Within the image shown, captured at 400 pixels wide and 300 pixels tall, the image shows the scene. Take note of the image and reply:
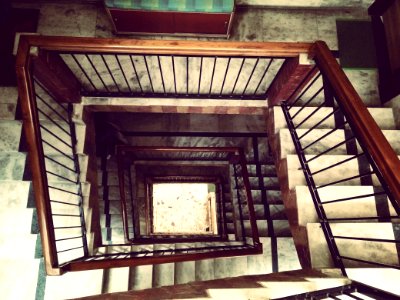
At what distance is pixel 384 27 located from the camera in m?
3.44

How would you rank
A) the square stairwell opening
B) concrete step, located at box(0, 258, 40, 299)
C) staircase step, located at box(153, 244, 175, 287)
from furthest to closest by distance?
the square stairwell opening
staircase step, located at box(153, 244, 175, 287)
concrete step, located at box(0, 258, 40, 299)

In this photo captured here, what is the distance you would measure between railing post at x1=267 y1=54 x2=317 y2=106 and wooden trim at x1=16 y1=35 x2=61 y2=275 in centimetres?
182

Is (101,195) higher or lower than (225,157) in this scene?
lower

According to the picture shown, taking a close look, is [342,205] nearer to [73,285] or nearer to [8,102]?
[73,285]

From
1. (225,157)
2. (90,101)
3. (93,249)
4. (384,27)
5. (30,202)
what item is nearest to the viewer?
(30,202)

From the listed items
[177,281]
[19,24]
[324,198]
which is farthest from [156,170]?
[324,198]

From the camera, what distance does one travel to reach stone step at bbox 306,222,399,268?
182 cm

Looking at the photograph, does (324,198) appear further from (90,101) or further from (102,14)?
(102,14)

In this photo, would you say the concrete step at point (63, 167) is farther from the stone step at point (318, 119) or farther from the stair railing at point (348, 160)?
the stair railing at point (348, 160)

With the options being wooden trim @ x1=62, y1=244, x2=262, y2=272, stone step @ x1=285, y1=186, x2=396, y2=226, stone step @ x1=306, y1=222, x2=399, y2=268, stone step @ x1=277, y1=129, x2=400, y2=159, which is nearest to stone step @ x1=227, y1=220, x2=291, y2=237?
wooden trim @ x1=62, y1=244, x2=262, y2=272

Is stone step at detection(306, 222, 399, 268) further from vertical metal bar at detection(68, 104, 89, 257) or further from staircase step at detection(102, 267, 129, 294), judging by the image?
vertical metal bar at detection(68, 104, 89, 257)

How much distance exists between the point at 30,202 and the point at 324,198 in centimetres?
236

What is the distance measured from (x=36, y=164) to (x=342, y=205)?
2106 mm

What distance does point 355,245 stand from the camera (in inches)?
73.9
